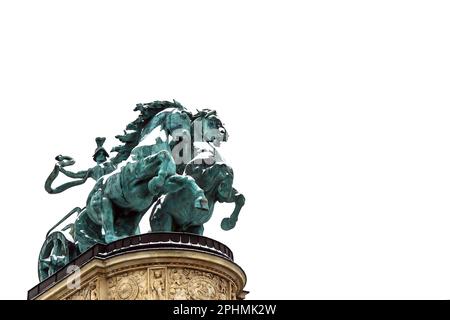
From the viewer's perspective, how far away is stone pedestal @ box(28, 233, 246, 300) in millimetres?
19125

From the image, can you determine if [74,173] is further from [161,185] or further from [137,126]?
[161,185]

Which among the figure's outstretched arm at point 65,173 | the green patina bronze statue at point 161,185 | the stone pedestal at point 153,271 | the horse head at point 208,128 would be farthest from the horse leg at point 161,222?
the figure's outstretched arm at point 65,173

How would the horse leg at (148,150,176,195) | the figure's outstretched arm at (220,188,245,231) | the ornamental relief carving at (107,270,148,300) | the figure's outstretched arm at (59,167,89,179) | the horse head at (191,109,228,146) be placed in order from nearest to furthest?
the ornamental relief carving at (107,270,148,300), the horse leg at (148,150,176,195), the horse head at (191,109,228,146), the figure's outstretched arm at (220,188,245,231), the figure's outstretched arm at (59,167,89,179)

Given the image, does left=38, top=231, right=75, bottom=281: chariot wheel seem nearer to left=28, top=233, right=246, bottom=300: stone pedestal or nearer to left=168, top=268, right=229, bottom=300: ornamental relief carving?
left=28, top=233, right=246, bottom=300: stone pedestal

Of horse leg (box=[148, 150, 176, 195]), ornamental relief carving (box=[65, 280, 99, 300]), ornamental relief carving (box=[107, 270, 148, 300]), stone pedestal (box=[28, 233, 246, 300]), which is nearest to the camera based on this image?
ornamental relief carving (box=[107, 270, 148, 300])

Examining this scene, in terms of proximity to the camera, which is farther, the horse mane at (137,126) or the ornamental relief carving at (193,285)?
the horse mane at (137,126)

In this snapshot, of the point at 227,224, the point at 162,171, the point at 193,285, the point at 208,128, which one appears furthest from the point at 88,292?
the point at 208,128

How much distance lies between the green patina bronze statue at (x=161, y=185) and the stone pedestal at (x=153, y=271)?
98 centimetres

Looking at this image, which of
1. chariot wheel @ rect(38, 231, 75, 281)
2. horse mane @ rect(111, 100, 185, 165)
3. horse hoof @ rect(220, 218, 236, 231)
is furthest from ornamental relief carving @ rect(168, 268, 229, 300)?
horse mane @ rect(111, 100, 185, 165)

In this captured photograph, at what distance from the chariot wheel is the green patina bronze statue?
18 millimetres

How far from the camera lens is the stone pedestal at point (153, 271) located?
19.1 metres

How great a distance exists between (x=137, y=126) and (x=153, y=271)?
3.77 metres

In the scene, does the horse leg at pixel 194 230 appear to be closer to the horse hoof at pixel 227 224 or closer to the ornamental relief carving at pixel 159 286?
the horse hoof at pixel 227 224
